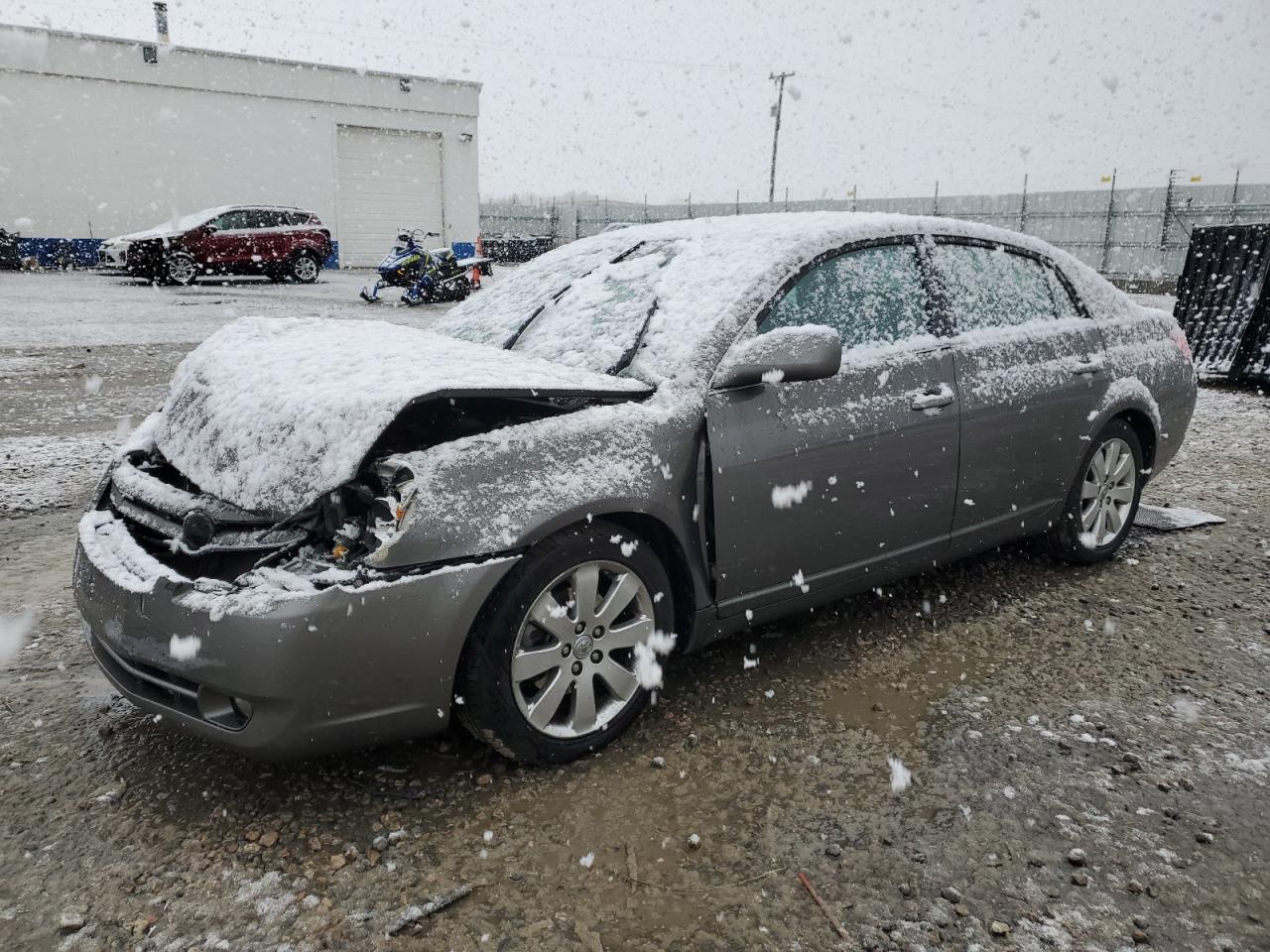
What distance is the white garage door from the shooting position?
2544cm

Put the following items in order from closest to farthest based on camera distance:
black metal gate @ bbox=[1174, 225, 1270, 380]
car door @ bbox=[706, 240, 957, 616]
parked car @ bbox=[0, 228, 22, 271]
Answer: car door @ bbox=[706, 240, 957, 616]
black metal gate @ bbox=[1174, 225, 1270, 380]
parked car @ bbox=[0, 228, 22, 271]

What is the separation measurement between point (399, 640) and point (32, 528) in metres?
3.15

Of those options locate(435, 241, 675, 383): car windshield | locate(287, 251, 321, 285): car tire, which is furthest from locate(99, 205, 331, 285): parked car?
locate(435, 241, 675, 383): car windshield

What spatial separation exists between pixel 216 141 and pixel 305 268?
655cm

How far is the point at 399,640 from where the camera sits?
215 centimetres

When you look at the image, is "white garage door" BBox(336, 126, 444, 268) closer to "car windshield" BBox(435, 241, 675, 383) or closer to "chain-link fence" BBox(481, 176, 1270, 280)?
"chain-link fence" BBox(481, 176, 1270, 280)

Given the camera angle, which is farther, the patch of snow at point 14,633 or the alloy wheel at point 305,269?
the alloy wheel at point 305,269

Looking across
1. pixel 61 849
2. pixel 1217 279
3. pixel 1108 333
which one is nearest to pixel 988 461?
pixel 1108 333

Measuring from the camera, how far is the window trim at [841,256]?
2873 millimetres

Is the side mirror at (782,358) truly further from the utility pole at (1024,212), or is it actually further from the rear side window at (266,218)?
the utility pole at (1024,212)

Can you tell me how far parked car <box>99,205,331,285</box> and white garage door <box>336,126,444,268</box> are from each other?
5964 mm

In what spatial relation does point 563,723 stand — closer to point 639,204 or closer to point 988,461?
point 988,461

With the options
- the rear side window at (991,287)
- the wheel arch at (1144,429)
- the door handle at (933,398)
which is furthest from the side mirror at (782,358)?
the wheel arch at (1144,429)

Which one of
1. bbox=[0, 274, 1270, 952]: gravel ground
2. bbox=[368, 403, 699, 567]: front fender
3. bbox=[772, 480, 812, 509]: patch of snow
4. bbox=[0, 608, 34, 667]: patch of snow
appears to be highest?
bbox=[368, 403, 699, 567]: front fender
